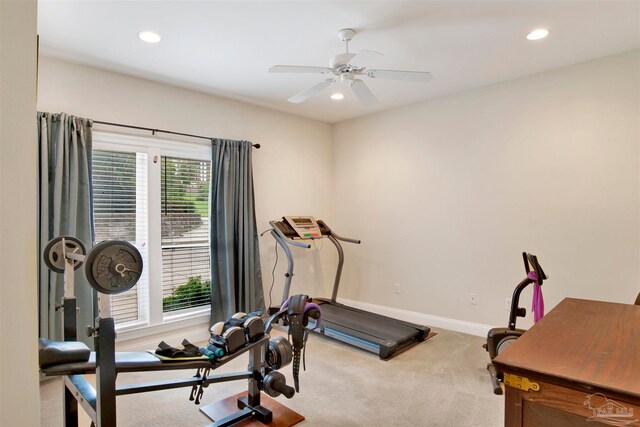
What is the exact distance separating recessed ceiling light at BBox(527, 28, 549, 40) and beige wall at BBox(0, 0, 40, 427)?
10.1ft

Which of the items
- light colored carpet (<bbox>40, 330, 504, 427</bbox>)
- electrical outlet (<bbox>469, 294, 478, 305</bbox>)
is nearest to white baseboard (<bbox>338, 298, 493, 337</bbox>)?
electrical outlet (<bbox>469, 294, 478, 305</bbox>)

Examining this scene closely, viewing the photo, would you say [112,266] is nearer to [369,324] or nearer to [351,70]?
[351,70]

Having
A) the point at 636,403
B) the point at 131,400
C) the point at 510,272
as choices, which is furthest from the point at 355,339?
the point at 636,403

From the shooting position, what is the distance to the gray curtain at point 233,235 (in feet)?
12.8

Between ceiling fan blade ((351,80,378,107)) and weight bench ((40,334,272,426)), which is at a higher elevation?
ceiling fan blade ((351,80,378,107))

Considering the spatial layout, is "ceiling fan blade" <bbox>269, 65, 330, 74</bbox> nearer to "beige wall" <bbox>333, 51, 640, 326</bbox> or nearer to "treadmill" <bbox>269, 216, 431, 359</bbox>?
"treadmill" <bbox>269, 216, 431, 359</bbox>

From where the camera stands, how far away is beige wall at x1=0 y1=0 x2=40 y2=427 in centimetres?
69

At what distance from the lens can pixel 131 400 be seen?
8.47 feet

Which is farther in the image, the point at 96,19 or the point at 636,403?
the point at 96,19

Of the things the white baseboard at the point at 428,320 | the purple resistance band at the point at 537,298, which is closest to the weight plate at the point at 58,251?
the purple resistance band at the point at 537,298

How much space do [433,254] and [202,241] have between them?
269 cm

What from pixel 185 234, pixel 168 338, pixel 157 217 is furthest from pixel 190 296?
pixel 157 217

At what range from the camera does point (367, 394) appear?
266 cm

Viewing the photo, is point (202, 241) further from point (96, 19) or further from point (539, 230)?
point (539, 230)
